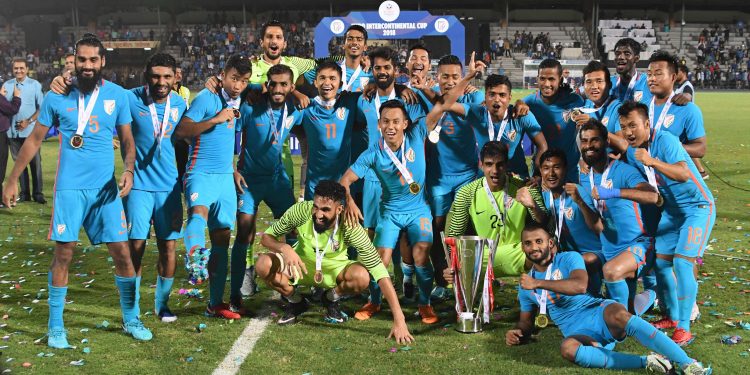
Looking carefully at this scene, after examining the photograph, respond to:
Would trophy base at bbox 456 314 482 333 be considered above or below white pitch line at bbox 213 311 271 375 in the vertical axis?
above

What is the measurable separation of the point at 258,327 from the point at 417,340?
1240 mm

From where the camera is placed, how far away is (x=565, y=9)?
52.2m

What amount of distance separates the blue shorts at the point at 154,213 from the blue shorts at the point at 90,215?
0.95 feet

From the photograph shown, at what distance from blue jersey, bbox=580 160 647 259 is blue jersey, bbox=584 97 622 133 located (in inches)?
39.6

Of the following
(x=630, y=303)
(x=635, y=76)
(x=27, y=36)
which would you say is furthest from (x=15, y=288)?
(x=27, y=36)

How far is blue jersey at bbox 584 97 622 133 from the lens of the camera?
659cm

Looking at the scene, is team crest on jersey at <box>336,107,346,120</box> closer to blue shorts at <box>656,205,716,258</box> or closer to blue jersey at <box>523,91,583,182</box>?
blue jersey at <box>523,91,583,182</box>

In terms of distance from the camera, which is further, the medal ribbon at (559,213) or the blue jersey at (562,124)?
the blue jersey at (562,124)

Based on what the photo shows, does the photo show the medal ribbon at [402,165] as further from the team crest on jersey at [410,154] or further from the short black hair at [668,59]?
the short black hair at [668,59]

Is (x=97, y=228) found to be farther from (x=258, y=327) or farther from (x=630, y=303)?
(x=630, y=303)

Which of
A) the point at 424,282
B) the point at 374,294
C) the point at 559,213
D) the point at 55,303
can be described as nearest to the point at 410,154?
the point at 424,282

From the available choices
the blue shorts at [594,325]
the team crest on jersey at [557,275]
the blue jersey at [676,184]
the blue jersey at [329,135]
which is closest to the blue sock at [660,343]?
the blue shorts at [594,325]

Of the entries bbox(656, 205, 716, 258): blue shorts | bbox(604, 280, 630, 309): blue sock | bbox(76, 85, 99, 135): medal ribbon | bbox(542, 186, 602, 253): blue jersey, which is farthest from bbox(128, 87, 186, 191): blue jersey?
bbox(656, 205, 716, 258): blue shorts

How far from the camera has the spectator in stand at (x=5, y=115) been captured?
1105cm
